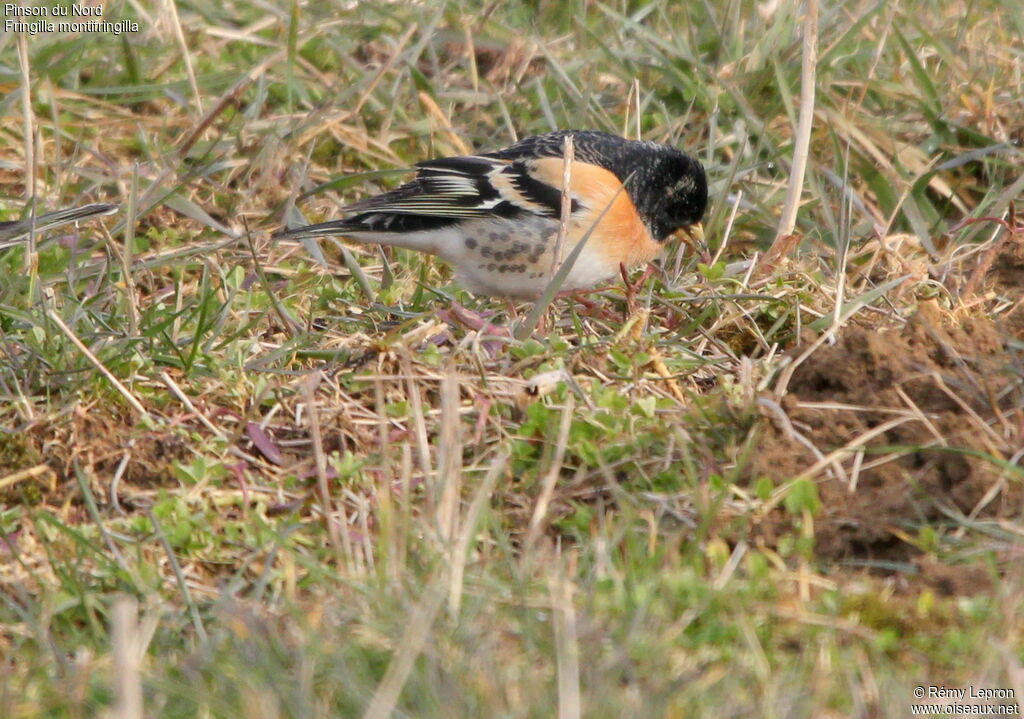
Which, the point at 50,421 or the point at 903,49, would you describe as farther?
the point at 903,49

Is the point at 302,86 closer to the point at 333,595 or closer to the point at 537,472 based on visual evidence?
the point at 537,472

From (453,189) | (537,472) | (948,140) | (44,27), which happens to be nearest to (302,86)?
(44,27)

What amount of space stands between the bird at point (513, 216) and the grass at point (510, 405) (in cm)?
17

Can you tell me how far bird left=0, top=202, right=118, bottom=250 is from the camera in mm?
3885

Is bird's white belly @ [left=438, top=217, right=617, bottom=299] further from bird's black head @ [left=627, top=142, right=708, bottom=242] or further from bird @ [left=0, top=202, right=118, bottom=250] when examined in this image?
bird @ [left=0, top=202, right=118, bottom=250]

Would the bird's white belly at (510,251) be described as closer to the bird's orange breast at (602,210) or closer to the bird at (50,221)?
the bird's orange breast at (602,210)

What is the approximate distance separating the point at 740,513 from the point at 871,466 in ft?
1.15

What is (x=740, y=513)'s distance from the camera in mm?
2984

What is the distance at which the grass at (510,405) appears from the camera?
2.42 m

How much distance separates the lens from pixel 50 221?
154 inches

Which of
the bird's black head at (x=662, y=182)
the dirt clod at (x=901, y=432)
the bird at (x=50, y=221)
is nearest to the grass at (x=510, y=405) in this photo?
the dirt clod at (x=901, y=432)

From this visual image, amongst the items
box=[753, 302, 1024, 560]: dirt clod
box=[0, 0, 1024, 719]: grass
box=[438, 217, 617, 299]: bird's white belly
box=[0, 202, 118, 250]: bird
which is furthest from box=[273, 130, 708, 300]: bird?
box=[753, 302, 1024, 560]: dirt clod

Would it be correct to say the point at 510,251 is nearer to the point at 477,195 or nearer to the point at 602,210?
the point at 477,195

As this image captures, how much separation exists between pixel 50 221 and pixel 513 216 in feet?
4.89
